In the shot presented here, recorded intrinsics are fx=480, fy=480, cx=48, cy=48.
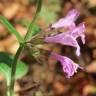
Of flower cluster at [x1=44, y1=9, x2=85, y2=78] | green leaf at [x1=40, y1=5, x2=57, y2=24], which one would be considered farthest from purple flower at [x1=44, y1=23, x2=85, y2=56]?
green leaf at [x1=40, y1=5, x2=57, y2=24]

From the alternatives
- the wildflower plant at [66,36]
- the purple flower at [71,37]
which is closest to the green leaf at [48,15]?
the wildflower plant at [66,36]

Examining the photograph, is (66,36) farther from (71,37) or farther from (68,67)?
(68,67)

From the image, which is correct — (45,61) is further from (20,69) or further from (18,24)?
(20,69)

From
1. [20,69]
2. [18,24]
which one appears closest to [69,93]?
[18,24]

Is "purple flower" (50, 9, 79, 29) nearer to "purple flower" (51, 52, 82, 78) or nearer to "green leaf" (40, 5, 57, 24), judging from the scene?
"purple flower" (51, 52, 82, 78)

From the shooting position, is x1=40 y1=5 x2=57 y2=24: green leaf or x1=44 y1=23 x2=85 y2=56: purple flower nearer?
x1=44 y1=23 x2=85 y2=56: purple flower

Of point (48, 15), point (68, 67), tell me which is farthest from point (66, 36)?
point (48, 15)

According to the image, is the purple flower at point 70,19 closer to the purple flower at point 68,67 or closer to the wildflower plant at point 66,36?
the wildflower plant at point 66,36

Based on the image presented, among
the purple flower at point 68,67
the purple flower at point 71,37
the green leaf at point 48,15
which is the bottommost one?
the green leaf at point 48,15

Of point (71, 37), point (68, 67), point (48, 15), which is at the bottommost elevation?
point (48, 15)

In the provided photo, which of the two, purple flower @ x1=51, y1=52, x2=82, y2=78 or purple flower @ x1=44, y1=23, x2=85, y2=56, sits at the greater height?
purple flower @ x1=44, y1=23, x2=85, y2=56

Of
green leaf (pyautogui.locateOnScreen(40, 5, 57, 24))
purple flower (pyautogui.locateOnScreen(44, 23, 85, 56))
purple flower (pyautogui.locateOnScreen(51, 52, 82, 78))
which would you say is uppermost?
purple flower (pyautogui.locateOnScreen(44, 23, 85, 56))
